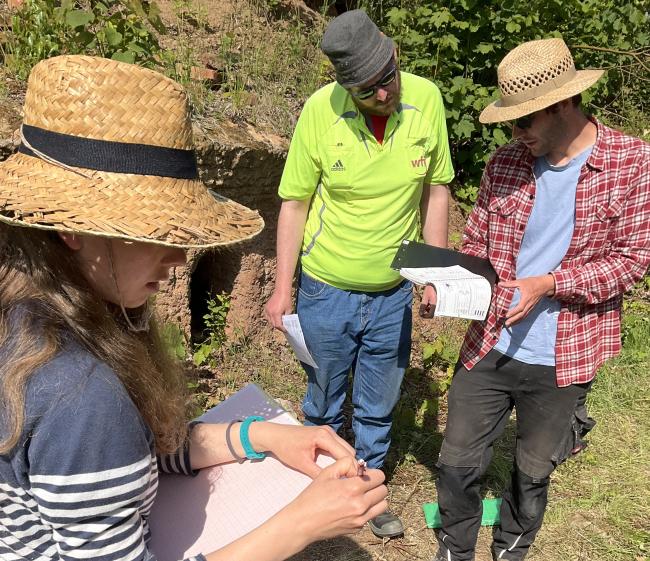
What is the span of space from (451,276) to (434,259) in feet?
0.46

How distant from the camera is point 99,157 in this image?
1.27 m

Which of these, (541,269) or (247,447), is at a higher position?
(541,269)

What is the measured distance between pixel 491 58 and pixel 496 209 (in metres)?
3.23

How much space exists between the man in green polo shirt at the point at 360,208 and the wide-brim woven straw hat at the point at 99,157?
1.34 meters

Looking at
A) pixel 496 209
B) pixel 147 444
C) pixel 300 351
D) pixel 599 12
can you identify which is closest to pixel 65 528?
pixel 147 444

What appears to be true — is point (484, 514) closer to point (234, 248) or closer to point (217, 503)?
point (217, 503)

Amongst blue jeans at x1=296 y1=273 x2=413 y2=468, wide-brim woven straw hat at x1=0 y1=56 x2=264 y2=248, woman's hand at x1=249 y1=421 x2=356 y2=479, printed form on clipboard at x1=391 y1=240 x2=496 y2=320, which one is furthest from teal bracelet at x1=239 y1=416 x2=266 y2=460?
blue jeans at x1=296 y1=273 x2=413 y2=468

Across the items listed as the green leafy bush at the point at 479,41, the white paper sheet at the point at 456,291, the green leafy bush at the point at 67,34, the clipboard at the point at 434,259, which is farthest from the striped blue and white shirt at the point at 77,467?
the green leafy bush at the point at 479,41

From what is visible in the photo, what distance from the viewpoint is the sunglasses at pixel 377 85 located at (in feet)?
8.27

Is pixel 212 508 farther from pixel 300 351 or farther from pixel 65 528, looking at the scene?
pixel 300 351

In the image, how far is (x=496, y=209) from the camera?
2.52 meters

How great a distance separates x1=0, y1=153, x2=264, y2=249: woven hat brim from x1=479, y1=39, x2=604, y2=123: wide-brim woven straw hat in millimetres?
1435

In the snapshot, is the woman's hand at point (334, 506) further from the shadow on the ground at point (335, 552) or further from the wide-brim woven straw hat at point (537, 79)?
the shadow on the ground at point (335, 552)

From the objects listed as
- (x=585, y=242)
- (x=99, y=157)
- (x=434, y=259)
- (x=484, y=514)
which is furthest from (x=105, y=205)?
(x=484, y=514)
